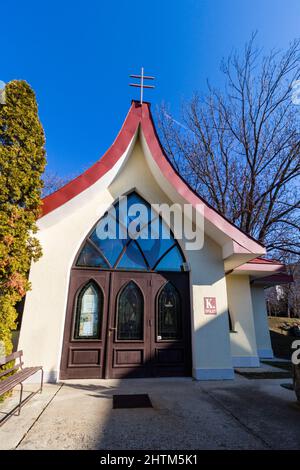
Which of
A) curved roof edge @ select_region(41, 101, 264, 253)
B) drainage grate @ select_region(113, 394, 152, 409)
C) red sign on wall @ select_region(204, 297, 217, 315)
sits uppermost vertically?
curved roof edge @ select_region(41, 101, 264, 253)

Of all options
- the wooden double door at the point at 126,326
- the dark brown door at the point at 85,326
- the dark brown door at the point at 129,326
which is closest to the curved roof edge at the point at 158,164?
the wooden double door at the point at 126,326

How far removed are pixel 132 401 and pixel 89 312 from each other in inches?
96.7

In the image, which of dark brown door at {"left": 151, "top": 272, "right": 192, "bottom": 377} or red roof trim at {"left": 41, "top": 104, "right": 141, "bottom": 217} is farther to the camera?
dark brown door at {"left": 151, "top": 272, "right": 192, "bottom": 377}

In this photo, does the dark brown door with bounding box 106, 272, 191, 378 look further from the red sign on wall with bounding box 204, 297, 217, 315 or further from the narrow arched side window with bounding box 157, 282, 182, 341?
the red sign on wall with bounding box 204, 297, 217, 315

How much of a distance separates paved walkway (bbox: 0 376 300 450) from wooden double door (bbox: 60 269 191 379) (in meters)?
0.64

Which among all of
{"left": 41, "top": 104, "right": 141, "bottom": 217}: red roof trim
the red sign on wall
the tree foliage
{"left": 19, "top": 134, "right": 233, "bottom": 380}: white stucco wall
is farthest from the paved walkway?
{"left": 41, "top": 104, "right": 141, "bottom": 217}: red roof trim

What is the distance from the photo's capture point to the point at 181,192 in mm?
6562

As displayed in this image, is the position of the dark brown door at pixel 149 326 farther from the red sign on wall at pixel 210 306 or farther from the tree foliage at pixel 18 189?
the tree foliage at pixel 18 189

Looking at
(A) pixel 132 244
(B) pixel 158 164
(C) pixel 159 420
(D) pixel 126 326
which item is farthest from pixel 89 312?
(B) pixel 158 164

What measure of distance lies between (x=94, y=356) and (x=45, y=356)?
114cm

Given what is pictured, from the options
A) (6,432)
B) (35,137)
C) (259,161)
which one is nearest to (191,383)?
(6,432)

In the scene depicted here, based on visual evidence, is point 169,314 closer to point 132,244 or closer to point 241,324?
point 132,244

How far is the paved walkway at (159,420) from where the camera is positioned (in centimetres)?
298

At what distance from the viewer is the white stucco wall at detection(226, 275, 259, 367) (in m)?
8.46
